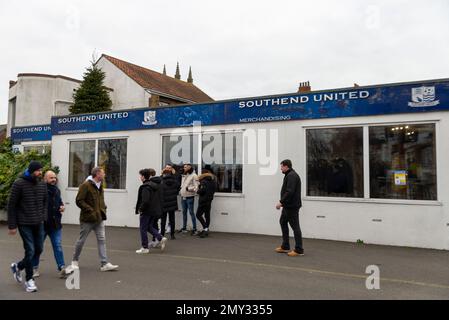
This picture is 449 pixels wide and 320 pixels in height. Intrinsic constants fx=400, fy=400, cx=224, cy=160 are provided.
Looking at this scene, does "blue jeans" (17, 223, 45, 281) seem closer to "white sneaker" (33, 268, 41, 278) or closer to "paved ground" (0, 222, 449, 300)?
"paved ground" (0, 222, 449, 300)

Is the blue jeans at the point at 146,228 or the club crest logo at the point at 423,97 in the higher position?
the club crest logo at the point at 423,97

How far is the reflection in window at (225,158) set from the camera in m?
11.0

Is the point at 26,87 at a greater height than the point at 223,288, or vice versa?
the point at 26,87

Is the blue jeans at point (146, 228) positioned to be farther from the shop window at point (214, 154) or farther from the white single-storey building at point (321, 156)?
the shop window at point (214, 154)

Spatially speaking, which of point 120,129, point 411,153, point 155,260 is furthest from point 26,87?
point 411,153

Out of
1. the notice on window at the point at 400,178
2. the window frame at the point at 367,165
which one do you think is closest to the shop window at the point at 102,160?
the window frame at the point at 367,165

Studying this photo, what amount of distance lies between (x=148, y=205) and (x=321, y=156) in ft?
14.8

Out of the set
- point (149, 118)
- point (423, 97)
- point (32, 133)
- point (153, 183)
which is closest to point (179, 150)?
point (149, 118)

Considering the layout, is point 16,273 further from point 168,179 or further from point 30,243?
point 168,179

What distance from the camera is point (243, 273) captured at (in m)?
6.61

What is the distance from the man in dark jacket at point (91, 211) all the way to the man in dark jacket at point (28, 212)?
29.3 inches

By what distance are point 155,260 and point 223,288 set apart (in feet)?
7.73

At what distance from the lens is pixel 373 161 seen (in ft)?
31.0
